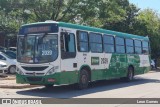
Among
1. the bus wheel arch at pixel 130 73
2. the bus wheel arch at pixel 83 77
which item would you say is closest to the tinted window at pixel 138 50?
the bus wheel arch at pixel 130 73

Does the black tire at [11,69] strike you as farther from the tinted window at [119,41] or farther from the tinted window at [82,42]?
the tinted window at [82,42]

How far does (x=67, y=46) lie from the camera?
51.2 ft

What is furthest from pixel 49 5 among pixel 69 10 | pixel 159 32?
pixel 159 32

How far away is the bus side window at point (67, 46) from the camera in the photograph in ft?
50.4

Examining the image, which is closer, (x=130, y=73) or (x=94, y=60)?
(x=94, y=60)

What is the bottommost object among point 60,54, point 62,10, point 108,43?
point 60,54

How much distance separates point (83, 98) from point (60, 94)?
1.64 metres

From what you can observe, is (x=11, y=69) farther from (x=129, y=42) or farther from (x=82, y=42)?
(x=82, y=42)

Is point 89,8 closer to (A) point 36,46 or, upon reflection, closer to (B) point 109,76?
(B) point 109,76

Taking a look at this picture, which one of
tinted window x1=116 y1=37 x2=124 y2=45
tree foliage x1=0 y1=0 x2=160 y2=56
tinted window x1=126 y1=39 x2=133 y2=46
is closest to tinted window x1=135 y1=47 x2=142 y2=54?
tinted window x1=126 y1=39 x2=133 y2=46

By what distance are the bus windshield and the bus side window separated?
1.02 feet

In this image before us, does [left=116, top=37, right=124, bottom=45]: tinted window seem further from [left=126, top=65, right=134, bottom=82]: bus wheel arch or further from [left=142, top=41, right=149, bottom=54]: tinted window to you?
[left=142, top=41, right=149, bottom=54]: tinted window

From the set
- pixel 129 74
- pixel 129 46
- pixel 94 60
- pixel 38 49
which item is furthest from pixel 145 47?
pixel 38 49

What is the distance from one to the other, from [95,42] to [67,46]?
2951mm
